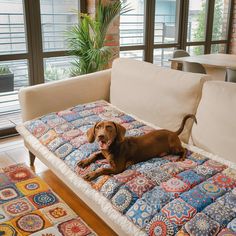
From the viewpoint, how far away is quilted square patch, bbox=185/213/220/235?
3.97 ft

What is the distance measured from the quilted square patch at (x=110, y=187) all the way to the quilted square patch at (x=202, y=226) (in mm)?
392

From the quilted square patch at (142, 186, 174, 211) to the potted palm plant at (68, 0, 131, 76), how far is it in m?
1.95

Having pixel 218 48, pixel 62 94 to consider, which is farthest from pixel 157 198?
pixel 218 48

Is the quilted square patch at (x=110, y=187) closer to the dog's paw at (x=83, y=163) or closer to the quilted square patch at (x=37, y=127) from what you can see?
the dog's paw at (x=83, y=163)

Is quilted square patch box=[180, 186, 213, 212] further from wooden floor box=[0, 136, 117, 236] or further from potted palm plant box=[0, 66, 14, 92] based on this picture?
potted palm plant box=[0, 66, 14, 92]

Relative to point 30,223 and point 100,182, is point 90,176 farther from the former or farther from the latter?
point 30,223

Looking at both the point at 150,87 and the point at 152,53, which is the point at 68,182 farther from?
the point at 152,53

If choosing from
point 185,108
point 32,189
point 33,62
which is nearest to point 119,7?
point 33,62

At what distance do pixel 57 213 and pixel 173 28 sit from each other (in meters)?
3.47

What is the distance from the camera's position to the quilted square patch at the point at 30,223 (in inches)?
71.2

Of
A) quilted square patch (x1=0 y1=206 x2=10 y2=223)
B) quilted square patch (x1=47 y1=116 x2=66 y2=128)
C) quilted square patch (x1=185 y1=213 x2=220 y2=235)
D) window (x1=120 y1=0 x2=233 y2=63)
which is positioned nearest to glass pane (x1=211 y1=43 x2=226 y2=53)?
window (x1=120 y1=0 x2=233 y2=63)

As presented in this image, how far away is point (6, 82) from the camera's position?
10.7 ft

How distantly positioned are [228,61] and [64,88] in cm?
190

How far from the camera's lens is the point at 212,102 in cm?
189
